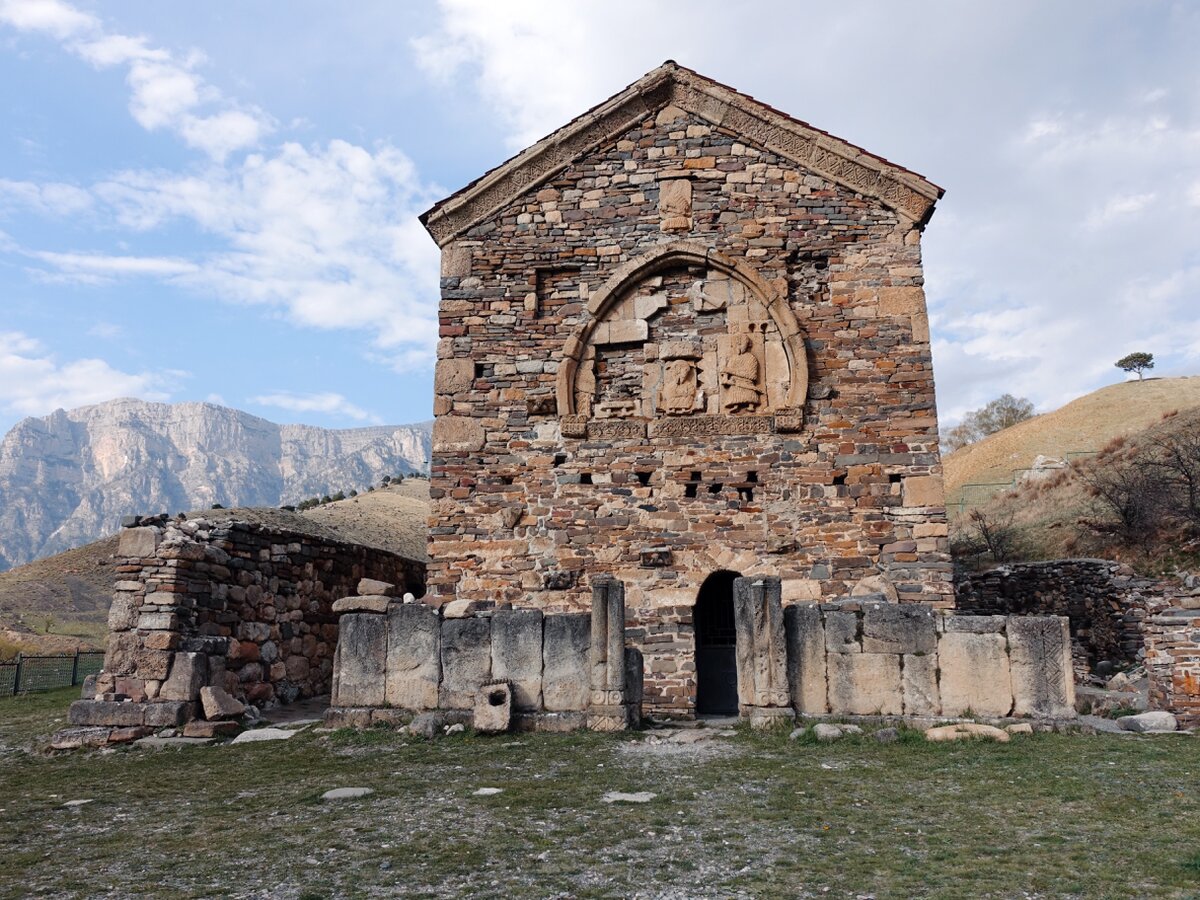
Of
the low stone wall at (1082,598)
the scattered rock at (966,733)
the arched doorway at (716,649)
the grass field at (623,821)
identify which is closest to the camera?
the grass field at (623,821)

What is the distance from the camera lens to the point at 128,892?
13.7 ft

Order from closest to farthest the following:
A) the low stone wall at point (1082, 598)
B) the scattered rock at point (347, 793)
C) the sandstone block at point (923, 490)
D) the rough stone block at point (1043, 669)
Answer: the scattered rock at point (347, 793), the rough stone block at point (1043, 669), the sandstone block at point (923, 490), the low stone wall at point (1082, 598)

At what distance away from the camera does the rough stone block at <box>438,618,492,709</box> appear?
887cm

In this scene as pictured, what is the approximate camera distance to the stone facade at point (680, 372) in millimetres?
11070

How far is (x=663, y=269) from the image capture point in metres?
12.1

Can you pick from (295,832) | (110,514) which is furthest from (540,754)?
(110,514)

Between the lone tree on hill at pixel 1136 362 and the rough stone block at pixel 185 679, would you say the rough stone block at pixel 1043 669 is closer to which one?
the rough stone block at pixel 185 679

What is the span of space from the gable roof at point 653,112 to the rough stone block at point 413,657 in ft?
19.5

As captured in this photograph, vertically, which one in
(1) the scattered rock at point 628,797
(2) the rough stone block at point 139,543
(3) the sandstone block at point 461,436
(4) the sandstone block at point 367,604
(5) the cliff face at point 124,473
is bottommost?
(1) the scattered rock at point 628,797

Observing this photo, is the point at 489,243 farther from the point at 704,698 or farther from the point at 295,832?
the point at 295,832

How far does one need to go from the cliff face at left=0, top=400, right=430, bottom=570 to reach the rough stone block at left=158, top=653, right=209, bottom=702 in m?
156

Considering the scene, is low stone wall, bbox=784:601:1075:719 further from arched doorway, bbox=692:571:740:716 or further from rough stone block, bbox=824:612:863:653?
arched doorway, bbox=692:571:740:716

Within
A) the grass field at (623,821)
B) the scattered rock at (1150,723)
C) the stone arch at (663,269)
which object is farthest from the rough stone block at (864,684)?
the stone arch at (663,269)

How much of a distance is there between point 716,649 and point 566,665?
11.8 ft
